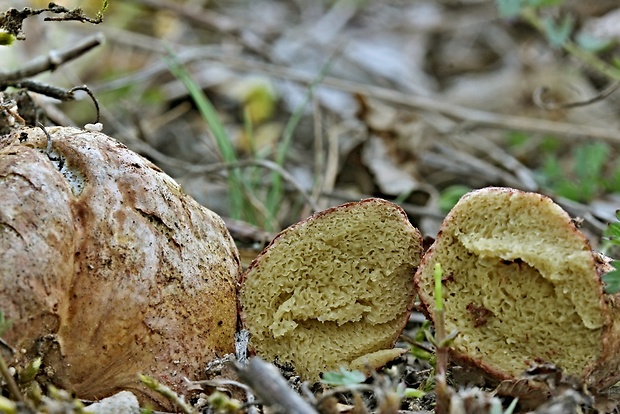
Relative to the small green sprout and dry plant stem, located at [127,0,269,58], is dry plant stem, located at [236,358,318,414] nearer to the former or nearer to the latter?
the small green sprout

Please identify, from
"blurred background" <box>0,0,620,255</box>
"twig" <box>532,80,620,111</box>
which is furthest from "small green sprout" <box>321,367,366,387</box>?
"twig" <box>532,80,620,111</box>

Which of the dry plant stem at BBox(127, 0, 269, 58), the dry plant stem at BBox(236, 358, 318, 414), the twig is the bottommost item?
the dry plant stem at BBox(127, 0, 269, 58)

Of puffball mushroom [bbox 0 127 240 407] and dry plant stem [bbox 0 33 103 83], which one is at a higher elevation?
dry plant stem [bbox 0 33 103 83]

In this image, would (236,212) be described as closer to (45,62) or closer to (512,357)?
(45,62)

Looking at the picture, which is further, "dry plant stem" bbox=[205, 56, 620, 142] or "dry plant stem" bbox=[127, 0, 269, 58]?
"dry plant stem" bbox=[127, 0, 269, 58]

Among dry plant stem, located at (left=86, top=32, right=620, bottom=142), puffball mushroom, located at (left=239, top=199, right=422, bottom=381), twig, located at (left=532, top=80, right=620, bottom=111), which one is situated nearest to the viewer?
puffball mushroom, located at (left=239, top=199, right=422, bottom=381)

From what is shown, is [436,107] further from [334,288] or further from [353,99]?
[334,288]
